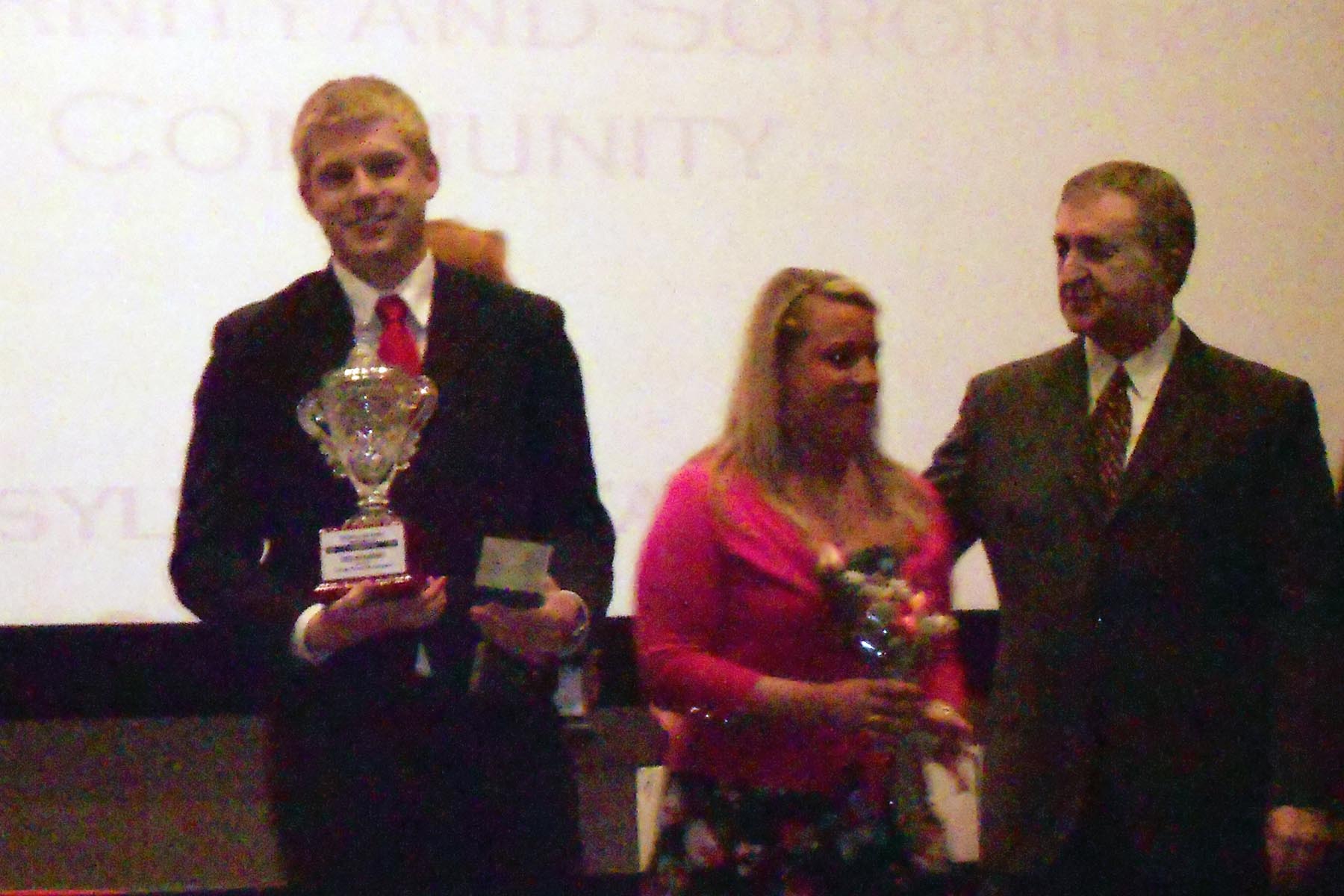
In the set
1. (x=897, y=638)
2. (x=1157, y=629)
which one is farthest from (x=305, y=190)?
(x=1157, y=629)

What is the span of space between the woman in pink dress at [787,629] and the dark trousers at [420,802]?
0.51 feet

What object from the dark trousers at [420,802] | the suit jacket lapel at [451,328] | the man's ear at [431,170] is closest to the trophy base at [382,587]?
the dark trousers at [420,802]

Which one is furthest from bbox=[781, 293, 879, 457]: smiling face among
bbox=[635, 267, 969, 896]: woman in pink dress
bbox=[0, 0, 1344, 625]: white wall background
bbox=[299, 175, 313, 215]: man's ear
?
bbox=[0, 0, 1344, 625]: white wall background

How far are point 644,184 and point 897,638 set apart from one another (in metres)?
1.68

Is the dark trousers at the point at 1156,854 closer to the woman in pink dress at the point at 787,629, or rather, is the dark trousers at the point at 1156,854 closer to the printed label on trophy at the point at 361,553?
the woman in pink dress at the point at 787,629

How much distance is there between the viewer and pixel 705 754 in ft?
6.31

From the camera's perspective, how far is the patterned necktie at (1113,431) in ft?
7.33

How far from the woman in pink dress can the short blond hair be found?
1.55ft

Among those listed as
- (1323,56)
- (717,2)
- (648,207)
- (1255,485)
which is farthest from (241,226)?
(1323,56)

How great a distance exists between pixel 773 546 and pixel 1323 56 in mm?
2129

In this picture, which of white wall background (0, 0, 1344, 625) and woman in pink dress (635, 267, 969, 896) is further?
white wall background (0, 0, 1344, 625)

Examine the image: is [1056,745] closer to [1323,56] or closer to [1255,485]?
[1255,485]

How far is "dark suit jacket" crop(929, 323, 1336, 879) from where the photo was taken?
7.17 ft

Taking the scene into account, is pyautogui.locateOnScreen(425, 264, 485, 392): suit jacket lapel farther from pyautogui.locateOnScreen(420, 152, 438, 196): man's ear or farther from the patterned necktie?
the patterned necktie
